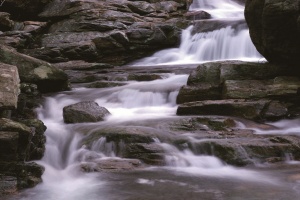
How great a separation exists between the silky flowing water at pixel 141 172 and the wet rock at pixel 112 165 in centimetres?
12

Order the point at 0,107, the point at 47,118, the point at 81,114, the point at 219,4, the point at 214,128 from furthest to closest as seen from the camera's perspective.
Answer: the point at 219,4 < the point at 47,118 < the point at 81,114 < the point at 214,128 < the point at 0,107

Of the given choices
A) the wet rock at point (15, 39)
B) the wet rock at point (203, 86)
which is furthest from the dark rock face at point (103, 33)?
the wet rock at point (203, 86)

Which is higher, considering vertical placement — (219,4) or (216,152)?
(219,4)

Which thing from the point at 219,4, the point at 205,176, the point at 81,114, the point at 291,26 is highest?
the point at 219,4

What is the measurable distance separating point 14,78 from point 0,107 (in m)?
0.89

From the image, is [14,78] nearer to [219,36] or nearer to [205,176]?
[205,176]

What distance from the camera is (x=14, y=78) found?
227 inches

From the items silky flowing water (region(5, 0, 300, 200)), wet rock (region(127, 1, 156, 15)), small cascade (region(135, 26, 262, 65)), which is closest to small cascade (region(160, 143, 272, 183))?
silky flowing water (region(5, 0, 300, 200))

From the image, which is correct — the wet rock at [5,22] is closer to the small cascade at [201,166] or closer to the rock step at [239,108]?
the rock step at [239,108]

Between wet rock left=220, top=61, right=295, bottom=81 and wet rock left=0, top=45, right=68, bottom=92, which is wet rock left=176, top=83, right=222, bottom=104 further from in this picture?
wet rock left=0, top=45, right=68, bottom=92

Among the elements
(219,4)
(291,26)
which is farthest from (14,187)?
(219,4)

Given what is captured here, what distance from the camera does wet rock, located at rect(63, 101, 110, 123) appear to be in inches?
296

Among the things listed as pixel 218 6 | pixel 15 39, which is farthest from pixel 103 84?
pixel 218 6

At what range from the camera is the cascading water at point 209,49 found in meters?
14.8
